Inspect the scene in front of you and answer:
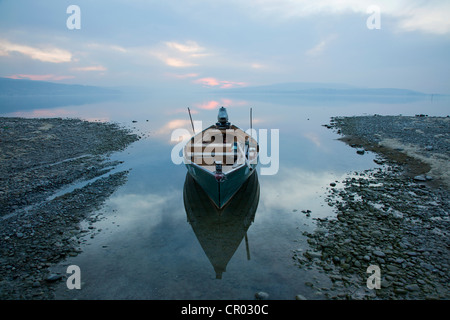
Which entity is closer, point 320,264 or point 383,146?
point 320,264

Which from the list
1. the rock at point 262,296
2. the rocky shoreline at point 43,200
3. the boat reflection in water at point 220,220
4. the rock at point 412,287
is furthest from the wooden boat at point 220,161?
the rock at point 412,287

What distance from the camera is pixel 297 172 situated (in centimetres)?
2059

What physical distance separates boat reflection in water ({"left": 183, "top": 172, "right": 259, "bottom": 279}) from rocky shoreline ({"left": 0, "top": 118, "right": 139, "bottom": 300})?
542 centimetres

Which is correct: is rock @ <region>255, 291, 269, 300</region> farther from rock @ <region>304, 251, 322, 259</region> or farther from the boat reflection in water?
rock @ <region>304, 251, 322, 259</region>

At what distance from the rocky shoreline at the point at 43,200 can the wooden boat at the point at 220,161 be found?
6.21 m

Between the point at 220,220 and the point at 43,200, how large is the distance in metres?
10.6

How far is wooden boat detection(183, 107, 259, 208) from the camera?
12.2 metres

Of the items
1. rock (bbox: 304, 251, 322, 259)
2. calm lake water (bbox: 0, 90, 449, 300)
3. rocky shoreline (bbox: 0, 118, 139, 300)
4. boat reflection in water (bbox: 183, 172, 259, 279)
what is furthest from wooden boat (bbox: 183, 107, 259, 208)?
rocky shoreline (bbox: 0, 118, 139, 300)

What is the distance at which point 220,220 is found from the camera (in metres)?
12.7

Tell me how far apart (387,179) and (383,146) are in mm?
11124

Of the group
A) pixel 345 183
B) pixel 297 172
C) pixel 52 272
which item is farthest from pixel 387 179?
pixel 52 272

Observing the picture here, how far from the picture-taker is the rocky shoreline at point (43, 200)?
8.32 m
